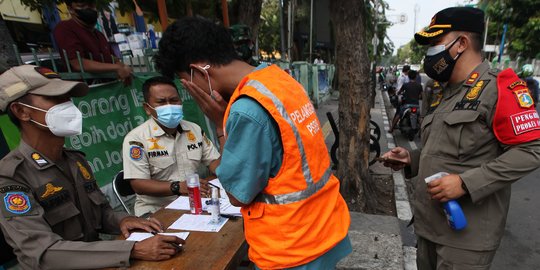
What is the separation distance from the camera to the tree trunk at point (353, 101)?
3.71 m

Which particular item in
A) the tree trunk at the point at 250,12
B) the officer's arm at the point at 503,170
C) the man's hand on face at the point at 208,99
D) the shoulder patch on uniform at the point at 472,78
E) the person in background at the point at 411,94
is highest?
the tree trunk at the point at 250,12

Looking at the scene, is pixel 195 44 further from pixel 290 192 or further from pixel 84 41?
pixel 84 41

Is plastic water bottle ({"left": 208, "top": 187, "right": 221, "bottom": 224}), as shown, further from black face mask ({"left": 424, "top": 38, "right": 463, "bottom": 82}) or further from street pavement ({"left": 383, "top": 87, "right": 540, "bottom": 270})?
street pavement ({"left": 383, "top": 87, "right": 540, "bottom": 270})

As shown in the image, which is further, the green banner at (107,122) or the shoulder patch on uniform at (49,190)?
the green banner at (107,122)

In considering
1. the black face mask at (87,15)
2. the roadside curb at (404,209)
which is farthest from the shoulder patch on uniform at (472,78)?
the black face mask at (87,15)

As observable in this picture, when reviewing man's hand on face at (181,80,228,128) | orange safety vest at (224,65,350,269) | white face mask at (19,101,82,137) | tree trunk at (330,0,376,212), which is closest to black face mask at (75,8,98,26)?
white face mask at (19,101,82,137)

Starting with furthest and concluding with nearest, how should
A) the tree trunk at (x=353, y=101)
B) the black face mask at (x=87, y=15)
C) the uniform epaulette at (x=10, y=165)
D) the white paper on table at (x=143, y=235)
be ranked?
the tree trunk at (x=353, y=101) < the black face mask at (x=87, y=15) < the white paper on table at (x=143, y=235) < the uniform epaulette at (x=10, y=165)

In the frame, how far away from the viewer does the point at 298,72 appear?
10.9 meters

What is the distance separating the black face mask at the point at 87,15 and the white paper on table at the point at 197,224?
2.27 meters

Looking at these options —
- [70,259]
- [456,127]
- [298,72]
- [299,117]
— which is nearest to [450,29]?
[456,127]

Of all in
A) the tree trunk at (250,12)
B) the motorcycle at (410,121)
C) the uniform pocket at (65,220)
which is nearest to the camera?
the uniform pocket at (65,220)

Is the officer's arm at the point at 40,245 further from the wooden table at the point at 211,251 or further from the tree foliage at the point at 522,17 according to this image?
the tree foliage at the point at 522,17

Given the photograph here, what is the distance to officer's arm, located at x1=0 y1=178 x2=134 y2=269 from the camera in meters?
1.34

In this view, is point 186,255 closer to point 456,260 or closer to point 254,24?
point 456,260
